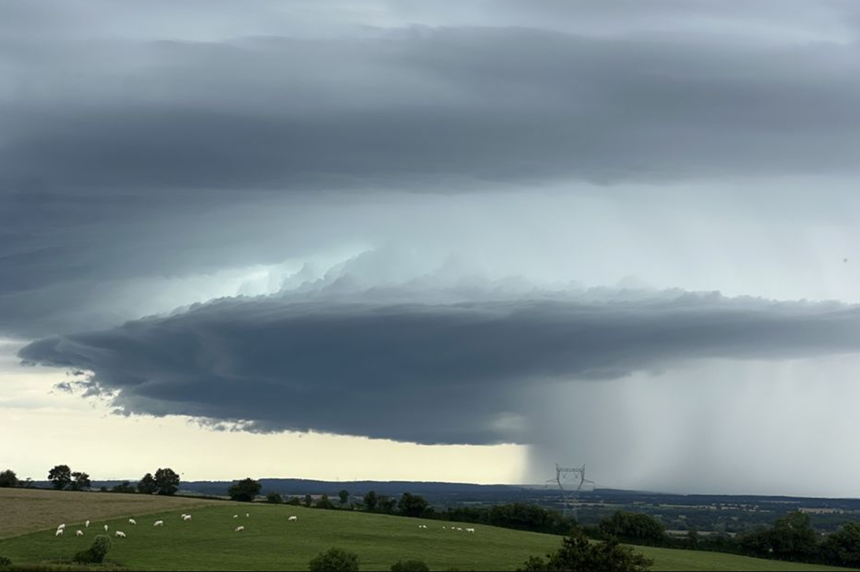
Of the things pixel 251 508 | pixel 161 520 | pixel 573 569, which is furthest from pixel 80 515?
pixel 573 569

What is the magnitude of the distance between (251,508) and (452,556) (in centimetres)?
6139

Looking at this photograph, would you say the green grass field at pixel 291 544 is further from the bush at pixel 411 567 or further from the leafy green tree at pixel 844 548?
the leafy green tree at pixel 844 548

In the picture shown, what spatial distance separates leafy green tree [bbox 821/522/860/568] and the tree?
219 feet

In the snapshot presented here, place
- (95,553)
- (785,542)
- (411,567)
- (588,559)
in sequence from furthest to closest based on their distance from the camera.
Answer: (785,542), (95,553), (411,567), (588,559)

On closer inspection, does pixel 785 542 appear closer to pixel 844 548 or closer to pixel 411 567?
pixel 844 548

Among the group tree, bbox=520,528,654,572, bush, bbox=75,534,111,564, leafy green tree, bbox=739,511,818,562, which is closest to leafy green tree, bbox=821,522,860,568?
leafy green tree, bbox=739,511,818,562

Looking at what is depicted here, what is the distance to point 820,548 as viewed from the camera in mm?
171500

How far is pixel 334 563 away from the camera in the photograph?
111m

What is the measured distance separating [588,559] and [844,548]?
2950 inches

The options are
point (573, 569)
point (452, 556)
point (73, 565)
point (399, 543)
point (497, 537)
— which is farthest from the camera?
point (497, 537)

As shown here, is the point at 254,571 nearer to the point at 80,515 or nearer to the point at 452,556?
the point at 452,556

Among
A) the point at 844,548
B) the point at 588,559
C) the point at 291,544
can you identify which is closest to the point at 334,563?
the point at 588,559

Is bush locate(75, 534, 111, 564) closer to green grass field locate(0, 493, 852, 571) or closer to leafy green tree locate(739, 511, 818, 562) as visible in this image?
green grass field locate(0, 493, 852, 571)

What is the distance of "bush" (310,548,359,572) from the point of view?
111 meters
